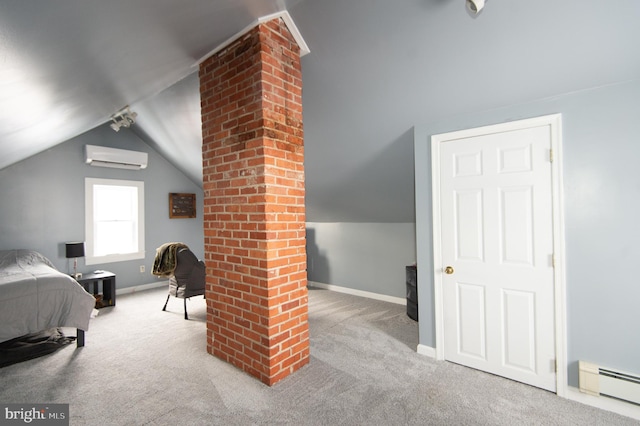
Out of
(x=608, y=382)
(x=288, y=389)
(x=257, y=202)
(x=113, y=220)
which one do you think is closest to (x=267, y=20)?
(x=257, y=202)

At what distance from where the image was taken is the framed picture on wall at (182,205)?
237 inches

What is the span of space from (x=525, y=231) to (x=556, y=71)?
1139 millimetres

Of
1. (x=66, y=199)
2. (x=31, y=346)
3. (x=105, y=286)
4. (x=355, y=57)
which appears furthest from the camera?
(x=66, y=199)

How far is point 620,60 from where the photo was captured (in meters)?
1.95

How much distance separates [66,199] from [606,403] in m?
6.65

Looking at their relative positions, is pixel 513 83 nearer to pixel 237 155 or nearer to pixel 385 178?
pixel 385 178

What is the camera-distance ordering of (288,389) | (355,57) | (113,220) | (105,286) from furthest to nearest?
(113,220), (105,286), (355,57), (288,389)

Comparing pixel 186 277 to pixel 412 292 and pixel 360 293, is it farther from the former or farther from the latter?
pixel 412 292

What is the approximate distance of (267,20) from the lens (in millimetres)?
2406

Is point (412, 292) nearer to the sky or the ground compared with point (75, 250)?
nearer to the ground

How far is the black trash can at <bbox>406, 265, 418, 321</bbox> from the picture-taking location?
3.76 m

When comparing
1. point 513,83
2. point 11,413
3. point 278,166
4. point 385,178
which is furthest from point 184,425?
point 513,83

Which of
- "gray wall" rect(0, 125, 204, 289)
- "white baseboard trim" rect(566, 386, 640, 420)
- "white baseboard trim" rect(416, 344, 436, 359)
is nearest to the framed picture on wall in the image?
"gray wall" rect(0, 125, 204, 289)

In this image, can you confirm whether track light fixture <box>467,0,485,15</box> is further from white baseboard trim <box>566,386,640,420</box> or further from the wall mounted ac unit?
the wall mounted ac unit
